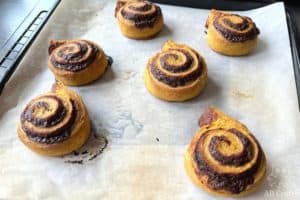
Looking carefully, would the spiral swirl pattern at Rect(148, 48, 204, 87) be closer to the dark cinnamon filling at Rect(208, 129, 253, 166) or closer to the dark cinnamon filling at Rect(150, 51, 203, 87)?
the dark cinnamon filling at Rect(150, 51, 203, 87)

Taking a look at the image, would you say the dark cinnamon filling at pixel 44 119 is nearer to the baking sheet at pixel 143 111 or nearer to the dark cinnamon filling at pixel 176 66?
the baking sheet at pixel 143 111

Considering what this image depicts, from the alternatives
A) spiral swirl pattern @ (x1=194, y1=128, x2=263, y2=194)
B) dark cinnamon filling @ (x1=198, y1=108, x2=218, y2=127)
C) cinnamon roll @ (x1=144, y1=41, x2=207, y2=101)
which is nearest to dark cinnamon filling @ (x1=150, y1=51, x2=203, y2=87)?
cinnamon roll @ (x1=144, y1=41, x2=207, y2=101)

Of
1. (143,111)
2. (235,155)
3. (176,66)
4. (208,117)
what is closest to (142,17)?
(176,66)

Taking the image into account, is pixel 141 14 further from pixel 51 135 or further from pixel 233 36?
pixel 51 135

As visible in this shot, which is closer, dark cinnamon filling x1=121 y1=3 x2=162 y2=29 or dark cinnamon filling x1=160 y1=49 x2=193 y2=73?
dark cinnamon filling x1=160 y1=49 x2=193 y2=73

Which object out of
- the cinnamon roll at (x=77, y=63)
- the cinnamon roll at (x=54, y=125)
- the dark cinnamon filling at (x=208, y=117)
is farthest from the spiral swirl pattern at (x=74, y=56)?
the dark cinnamon filling at (x=208, y=117)

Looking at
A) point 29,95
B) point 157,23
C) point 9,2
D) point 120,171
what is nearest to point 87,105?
point 29,95
